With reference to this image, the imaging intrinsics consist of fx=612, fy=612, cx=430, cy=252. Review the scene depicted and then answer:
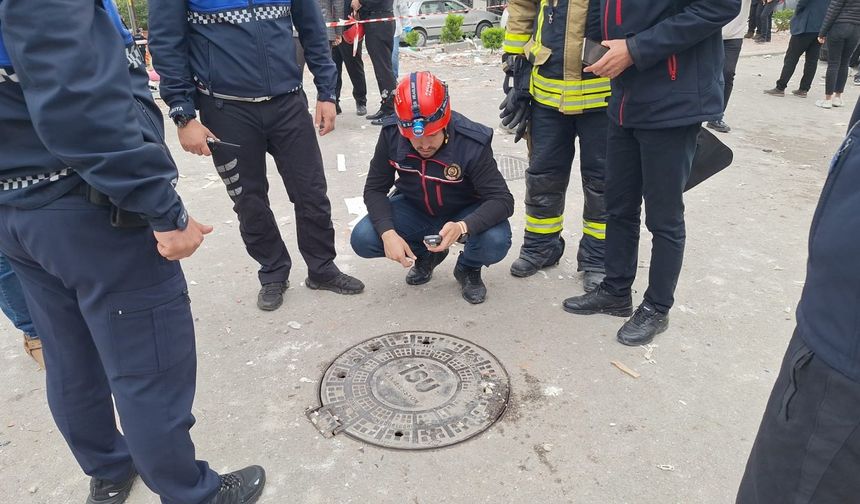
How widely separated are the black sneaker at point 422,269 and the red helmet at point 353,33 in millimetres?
4263

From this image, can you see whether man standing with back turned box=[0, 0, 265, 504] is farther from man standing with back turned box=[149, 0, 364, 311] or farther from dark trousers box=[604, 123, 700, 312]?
dark trousers box=[604, 123, 700, 312]

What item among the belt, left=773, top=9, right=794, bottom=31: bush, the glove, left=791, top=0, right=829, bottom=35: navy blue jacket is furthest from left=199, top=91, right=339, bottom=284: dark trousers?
left=773, top=9, right=794, bottom=31: bush

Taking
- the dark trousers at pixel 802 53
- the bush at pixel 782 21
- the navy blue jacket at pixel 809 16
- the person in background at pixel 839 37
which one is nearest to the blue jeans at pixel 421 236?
the person in background at pixel 839 37

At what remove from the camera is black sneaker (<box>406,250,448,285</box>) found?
3703 mm

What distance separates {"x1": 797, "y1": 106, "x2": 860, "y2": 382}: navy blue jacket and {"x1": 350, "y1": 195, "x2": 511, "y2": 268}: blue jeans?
82.0 inches

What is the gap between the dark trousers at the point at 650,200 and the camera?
9.05 ft

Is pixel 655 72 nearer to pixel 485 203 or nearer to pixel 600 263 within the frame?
pixel 485 203

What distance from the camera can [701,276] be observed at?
3.71 m

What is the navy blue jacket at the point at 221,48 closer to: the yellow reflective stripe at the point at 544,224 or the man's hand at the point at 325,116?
the man's hand at the point at 325,116

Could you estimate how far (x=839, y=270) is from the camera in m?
1.23

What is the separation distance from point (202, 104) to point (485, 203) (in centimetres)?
158

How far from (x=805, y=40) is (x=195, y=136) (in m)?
8.03

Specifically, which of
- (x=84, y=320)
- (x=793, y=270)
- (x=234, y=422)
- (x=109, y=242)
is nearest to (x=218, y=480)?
(x=234, y=422)

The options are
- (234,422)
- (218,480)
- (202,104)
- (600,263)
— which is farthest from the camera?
(600,263)
